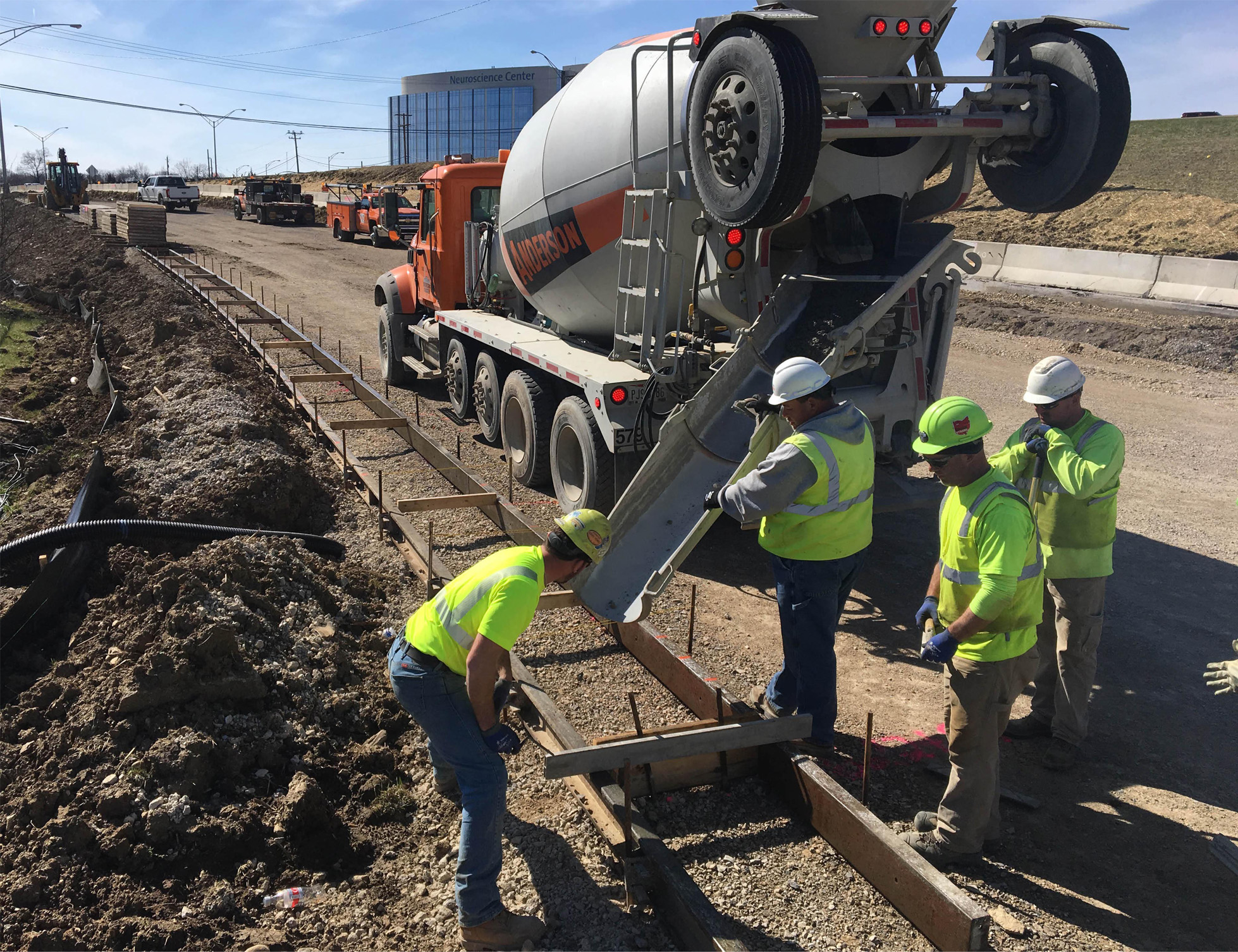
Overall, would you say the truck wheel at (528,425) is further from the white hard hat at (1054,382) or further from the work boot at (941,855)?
the work boot at (941,855)

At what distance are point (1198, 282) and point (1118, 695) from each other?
15672mm

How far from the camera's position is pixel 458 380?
35.7 feet

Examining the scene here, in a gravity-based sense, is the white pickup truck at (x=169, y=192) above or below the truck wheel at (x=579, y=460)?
above

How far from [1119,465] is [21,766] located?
5645 millimetres

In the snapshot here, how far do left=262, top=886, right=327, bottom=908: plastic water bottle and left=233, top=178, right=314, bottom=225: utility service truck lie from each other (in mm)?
43578

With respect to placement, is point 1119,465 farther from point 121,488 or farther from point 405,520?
point 121,488

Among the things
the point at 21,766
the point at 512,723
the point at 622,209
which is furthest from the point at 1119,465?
the point at 21,766

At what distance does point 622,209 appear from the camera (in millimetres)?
7164

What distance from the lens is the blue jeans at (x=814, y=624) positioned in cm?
450

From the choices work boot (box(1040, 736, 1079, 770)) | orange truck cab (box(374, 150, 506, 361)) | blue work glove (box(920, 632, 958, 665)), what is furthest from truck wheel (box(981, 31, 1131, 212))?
orange truck cab (box(374, 150, 506, 361))

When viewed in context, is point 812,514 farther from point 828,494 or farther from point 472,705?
point 472,705

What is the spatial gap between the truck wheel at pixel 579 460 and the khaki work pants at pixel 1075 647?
3578mm

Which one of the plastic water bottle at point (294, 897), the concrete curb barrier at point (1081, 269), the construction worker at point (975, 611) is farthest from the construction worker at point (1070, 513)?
the concrete curb barrier at point (1081, 269)

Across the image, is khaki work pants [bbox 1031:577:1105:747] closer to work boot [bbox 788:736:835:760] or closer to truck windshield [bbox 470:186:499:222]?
work boot [bbox 788:736:835:760]
